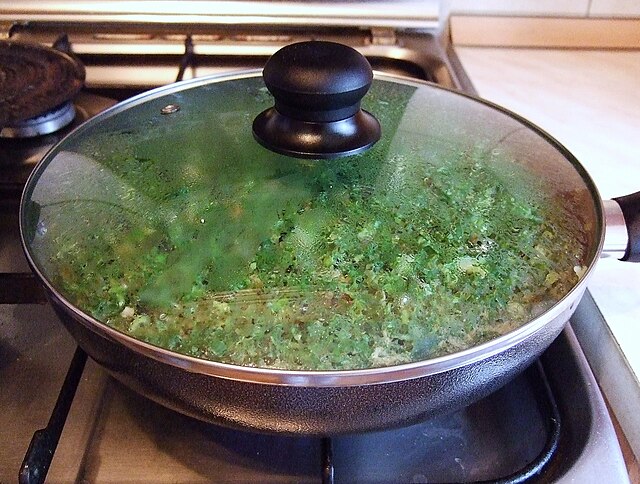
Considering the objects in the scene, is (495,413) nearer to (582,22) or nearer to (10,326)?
(10,326)

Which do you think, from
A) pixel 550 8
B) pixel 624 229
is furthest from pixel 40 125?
pixel 550 8

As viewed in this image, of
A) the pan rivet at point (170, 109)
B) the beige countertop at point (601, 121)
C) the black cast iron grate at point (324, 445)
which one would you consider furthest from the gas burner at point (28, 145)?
the beige countertop at point (601, 121)

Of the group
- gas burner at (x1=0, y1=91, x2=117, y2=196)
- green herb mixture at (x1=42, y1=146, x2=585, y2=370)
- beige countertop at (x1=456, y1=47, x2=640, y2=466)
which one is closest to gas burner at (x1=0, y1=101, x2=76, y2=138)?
gas burner at (x1=0, y1=91, x2=117, y2=196)

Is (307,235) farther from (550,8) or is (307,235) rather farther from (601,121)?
(550,8)

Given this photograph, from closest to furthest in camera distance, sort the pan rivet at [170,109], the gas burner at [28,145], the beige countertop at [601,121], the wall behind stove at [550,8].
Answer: the beige countertop at [601,121] < the pan rivet at [170,109] < the gas burner at [28,145] < the wall behind stove at [550,8]

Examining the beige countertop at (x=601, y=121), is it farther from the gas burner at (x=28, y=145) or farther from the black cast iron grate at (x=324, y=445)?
the gas burner at (x=28, y=145)

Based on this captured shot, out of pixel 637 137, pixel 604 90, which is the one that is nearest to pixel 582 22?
pixel 604 90
